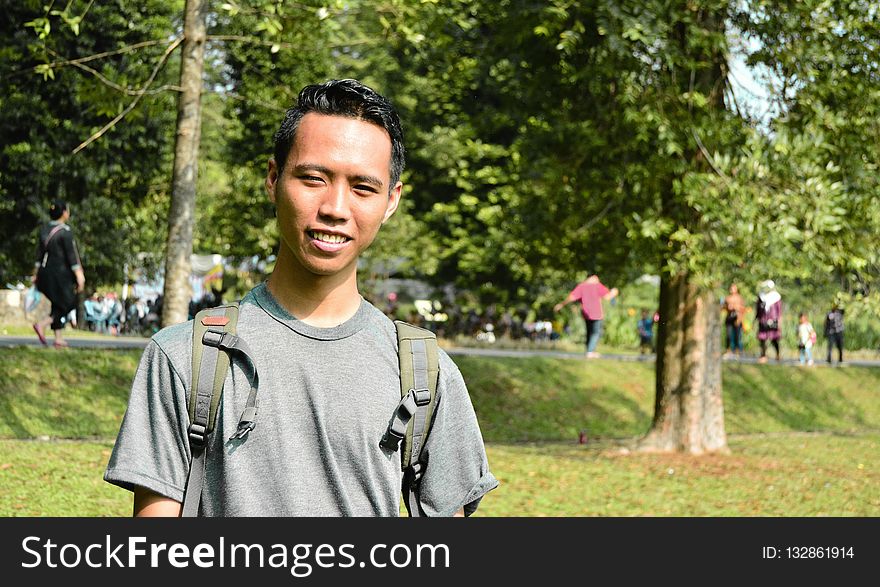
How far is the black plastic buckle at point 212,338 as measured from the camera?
237 cm

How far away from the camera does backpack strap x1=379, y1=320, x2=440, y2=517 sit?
8.16ft

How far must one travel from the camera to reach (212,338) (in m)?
2.38

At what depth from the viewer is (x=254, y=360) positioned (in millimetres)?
2412

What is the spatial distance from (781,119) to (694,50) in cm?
138

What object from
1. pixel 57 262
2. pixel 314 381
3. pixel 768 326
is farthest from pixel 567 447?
pixel 314 381

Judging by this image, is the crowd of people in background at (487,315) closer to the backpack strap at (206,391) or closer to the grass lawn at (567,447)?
the grass lawn at (567,447)

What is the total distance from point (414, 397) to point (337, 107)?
0.67 meters

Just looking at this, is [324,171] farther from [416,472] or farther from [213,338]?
[416,472]

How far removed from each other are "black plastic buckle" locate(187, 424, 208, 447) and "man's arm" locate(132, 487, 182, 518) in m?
0.14

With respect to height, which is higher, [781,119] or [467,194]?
[467,194]

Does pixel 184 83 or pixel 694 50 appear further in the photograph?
pixel 694 50
